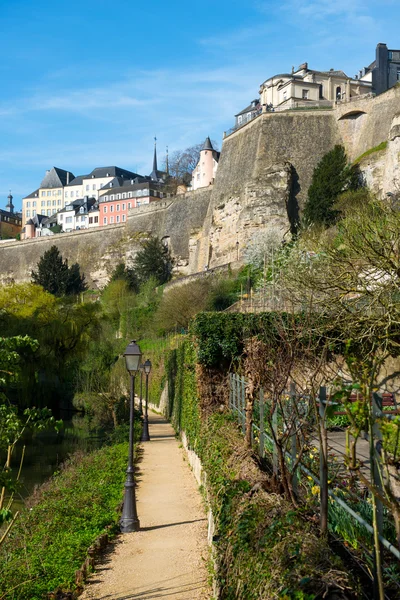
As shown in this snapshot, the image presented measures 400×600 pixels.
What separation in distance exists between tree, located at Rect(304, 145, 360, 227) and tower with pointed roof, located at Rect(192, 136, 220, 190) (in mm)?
25529

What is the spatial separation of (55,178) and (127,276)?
5329cm

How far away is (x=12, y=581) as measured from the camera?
6.32m

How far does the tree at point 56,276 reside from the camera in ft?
198

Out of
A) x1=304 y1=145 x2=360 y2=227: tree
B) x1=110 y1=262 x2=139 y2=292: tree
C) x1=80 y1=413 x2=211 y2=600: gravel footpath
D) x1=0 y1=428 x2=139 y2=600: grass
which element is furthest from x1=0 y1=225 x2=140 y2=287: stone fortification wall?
x1=80 y1=413 x2=211 y2=600: gravel footpath

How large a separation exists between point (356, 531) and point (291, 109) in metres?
45.1

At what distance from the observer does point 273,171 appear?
1727 inches

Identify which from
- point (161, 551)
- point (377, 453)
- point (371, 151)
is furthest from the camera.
→ point (371, 151)

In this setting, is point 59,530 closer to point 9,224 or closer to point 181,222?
point 181,222

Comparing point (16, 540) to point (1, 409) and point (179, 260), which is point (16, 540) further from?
point (179, 260)

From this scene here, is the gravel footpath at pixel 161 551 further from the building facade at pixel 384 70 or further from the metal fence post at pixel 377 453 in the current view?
the building facade at pixel 384 70

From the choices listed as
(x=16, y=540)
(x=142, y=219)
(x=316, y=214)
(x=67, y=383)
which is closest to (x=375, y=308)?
(x=16, y=540)

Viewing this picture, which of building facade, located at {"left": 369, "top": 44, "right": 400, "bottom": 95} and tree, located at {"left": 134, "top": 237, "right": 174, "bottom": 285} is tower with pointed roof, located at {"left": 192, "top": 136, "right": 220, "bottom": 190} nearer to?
tree, located at {"left": 134, "top": 237, "right": 174, "bottom": 285}

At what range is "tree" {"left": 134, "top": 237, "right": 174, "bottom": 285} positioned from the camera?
5256 cm

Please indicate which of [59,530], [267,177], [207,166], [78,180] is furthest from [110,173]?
[59,530]
